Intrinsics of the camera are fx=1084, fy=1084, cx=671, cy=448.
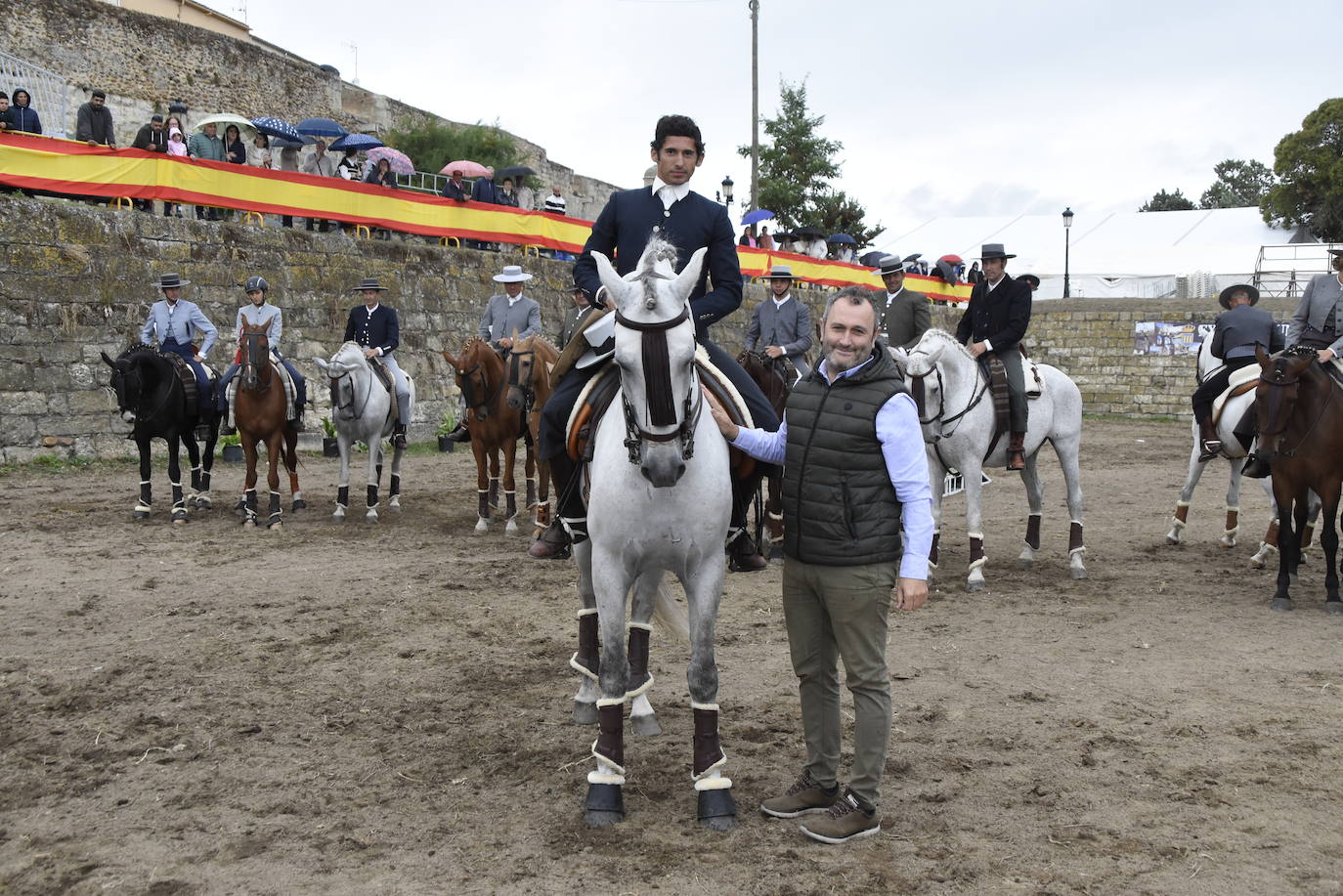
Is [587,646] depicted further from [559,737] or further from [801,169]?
[801,169]

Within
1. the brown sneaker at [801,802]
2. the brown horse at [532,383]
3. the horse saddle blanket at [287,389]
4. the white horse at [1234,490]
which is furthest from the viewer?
the horse saddle blanket at [287,389]

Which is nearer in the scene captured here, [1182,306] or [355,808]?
[355,808]

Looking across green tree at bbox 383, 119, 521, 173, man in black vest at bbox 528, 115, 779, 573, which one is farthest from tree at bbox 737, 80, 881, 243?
man in black vest at bbox 528, 115, 779, 573

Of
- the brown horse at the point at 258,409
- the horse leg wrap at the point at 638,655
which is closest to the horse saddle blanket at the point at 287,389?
the brown horse at the point at 258,409

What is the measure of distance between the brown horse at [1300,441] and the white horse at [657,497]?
220 inches

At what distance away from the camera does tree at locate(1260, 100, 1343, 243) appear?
4434cm

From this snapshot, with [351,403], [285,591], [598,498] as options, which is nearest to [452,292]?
[351,403]

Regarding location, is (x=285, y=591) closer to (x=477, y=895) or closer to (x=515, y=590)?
(x=515, y=590)

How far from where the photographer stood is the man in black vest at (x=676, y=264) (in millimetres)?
5016

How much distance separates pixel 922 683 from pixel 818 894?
2.70 meters

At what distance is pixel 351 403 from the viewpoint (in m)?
12.0

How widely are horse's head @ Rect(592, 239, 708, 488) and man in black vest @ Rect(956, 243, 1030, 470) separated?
5566 millimetres

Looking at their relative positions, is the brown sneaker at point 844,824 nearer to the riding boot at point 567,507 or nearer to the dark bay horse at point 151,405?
the riding boot at point 567,507

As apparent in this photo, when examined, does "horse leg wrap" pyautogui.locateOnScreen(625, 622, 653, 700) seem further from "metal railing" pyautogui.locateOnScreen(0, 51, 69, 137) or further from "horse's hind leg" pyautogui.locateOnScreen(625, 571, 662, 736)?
"metal railing" pyautogui.locateOnScreen(0, 51, 69, 137)
